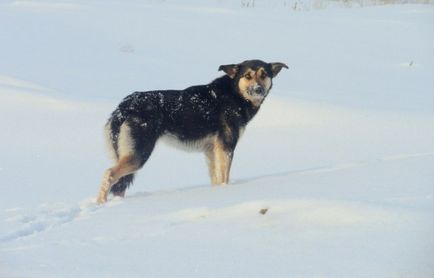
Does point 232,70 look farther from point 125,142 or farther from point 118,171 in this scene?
point 118,171

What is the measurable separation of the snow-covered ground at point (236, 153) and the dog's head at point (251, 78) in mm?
885

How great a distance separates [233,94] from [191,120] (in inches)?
24.9

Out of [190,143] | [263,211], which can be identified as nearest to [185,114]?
[190,143]

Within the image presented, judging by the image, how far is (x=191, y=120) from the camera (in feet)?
22.5

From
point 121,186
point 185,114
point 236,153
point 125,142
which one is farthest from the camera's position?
point 236,153

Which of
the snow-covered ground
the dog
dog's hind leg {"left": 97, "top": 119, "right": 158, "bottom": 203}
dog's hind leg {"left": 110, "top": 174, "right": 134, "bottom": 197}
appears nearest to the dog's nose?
the dog

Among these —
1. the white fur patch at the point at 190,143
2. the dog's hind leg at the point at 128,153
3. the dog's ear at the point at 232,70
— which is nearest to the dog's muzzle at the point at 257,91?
the dog's ear at the point at 232,70

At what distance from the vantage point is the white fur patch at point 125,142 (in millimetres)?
6480

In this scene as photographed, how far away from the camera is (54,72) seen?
13391mm

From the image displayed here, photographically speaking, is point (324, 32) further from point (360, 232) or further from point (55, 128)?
point (360, 232)

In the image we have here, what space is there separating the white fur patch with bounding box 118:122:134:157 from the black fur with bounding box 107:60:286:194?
3cm

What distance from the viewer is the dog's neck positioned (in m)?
7.21

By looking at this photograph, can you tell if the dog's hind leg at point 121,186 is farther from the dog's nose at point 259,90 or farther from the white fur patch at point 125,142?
the dog's nose at point 259,90

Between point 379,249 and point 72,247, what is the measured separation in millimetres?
1763
